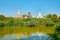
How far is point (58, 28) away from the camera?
7.30 metres

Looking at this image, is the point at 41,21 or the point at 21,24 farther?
the point at 41,21

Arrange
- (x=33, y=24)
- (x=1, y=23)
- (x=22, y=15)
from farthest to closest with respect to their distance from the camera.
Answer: (x=22, y=15), (x=33, y=24), (x=1, y=23)

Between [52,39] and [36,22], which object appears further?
[36,22]

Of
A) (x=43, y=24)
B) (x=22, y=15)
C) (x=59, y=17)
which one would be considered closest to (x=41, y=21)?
(x=43, y=24)

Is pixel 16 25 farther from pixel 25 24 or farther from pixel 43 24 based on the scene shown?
pixel 43 24

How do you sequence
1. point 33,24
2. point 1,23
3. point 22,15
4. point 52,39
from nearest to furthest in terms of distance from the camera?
1. point 52,39
2. point 1,23
3. point 33,24
4. point 22,15

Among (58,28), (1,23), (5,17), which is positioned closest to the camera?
(58,28)

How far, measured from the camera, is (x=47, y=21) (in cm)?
1927

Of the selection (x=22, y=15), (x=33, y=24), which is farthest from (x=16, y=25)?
(x=22, y=15)

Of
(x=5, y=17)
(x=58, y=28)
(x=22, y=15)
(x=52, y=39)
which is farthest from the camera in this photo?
(x=22, y=15)

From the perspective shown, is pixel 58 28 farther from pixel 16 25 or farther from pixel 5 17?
pixel 5 17

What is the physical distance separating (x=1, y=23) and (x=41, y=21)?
411 centimetres

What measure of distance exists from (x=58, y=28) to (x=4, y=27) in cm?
1079

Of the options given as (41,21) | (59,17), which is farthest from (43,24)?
(59,17)
